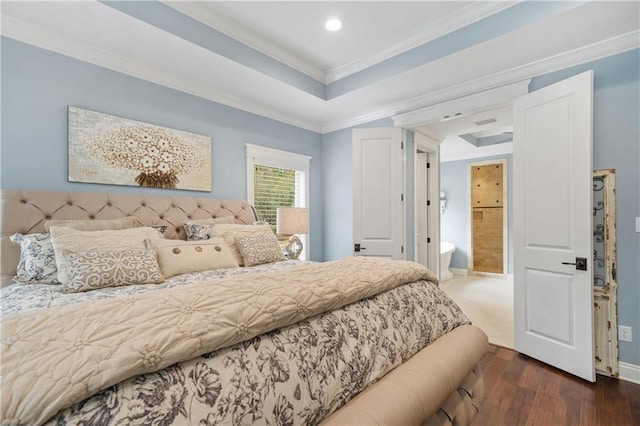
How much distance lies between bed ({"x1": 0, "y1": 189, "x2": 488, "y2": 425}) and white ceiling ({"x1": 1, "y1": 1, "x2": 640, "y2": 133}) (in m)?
1.46

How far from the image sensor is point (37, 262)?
1.64 m

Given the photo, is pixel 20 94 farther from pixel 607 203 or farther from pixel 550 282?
pixel 607 203

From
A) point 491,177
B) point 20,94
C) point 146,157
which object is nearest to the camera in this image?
point 20,94

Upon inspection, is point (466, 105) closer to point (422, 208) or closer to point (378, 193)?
point (378, 193)

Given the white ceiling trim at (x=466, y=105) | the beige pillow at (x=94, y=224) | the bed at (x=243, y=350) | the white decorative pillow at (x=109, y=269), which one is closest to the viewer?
the bed at (x=243, y=350)

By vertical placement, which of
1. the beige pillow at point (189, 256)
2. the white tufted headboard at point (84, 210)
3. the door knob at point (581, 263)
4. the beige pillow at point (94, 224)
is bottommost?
the door knob at point (581, 263)

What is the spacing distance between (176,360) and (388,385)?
773mm

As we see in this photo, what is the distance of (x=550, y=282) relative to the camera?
7.71 ft

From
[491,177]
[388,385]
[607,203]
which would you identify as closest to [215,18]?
[388,385]

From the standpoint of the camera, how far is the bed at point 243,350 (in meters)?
0.61

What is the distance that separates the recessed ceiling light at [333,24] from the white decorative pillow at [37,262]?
2.47m

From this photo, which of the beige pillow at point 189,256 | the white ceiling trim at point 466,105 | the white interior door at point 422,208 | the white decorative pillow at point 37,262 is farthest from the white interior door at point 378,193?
the white decorative pillow at point 37,262

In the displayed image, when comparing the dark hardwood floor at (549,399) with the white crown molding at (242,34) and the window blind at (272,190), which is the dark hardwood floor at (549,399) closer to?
the window blind at (272,190)

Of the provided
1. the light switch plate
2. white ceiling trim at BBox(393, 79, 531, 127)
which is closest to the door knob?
the light switch plate
